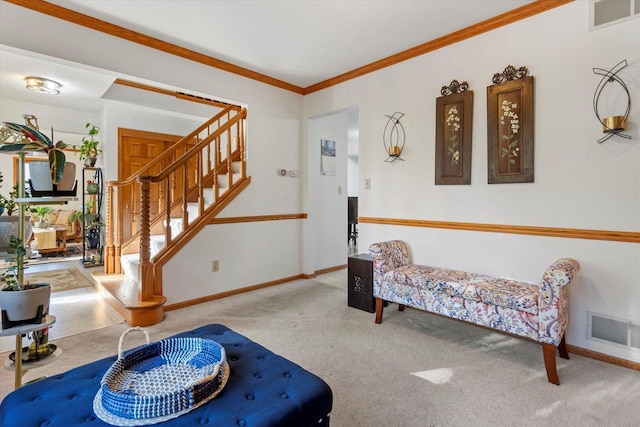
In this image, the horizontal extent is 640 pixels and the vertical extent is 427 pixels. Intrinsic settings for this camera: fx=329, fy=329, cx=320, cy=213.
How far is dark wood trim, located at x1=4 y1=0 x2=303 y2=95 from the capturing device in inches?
99.1

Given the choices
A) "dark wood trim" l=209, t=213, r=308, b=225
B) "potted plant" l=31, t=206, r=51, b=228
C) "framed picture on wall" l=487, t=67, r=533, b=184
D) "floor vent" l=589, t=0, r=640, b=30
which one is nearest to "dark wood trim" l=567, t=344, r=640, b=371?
"framed picture on wall" l=487, t=67, r=533, b=184

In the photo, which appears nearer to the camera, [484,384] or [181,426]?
[181,426]

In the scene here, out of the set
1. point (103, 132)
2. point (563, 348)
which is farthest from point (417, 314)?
point (103, 132)

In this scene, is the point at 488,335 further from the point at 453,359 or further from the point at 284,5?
the point at 284,5

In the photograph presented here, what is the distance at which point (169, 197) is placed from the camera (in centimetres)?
325

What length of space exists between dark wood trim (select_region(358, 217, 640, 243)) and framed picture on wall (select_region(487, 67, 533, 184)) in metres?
0.38

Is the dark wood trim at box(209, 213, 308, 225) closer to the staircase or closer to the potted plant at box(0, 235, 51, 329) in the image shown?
the staircase

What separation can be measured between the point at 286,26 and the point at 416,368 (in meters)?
2.85

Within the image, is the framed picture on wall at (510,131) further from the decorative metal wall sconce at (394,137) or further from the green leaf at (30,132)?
the green leaf at (30,132)

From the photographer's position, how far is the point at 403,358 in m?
2.28

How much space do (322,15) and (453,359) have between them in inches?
110

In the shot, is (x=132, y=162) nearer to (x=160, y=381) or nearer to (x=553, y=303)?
(x=160, y=381)

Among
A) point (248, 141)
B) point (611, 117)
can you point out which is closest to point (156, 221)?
point (248, 141)

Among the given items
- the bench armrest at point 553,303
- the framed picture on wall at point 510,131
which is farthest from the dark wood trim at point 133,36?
the bench armrest at point 553,303
